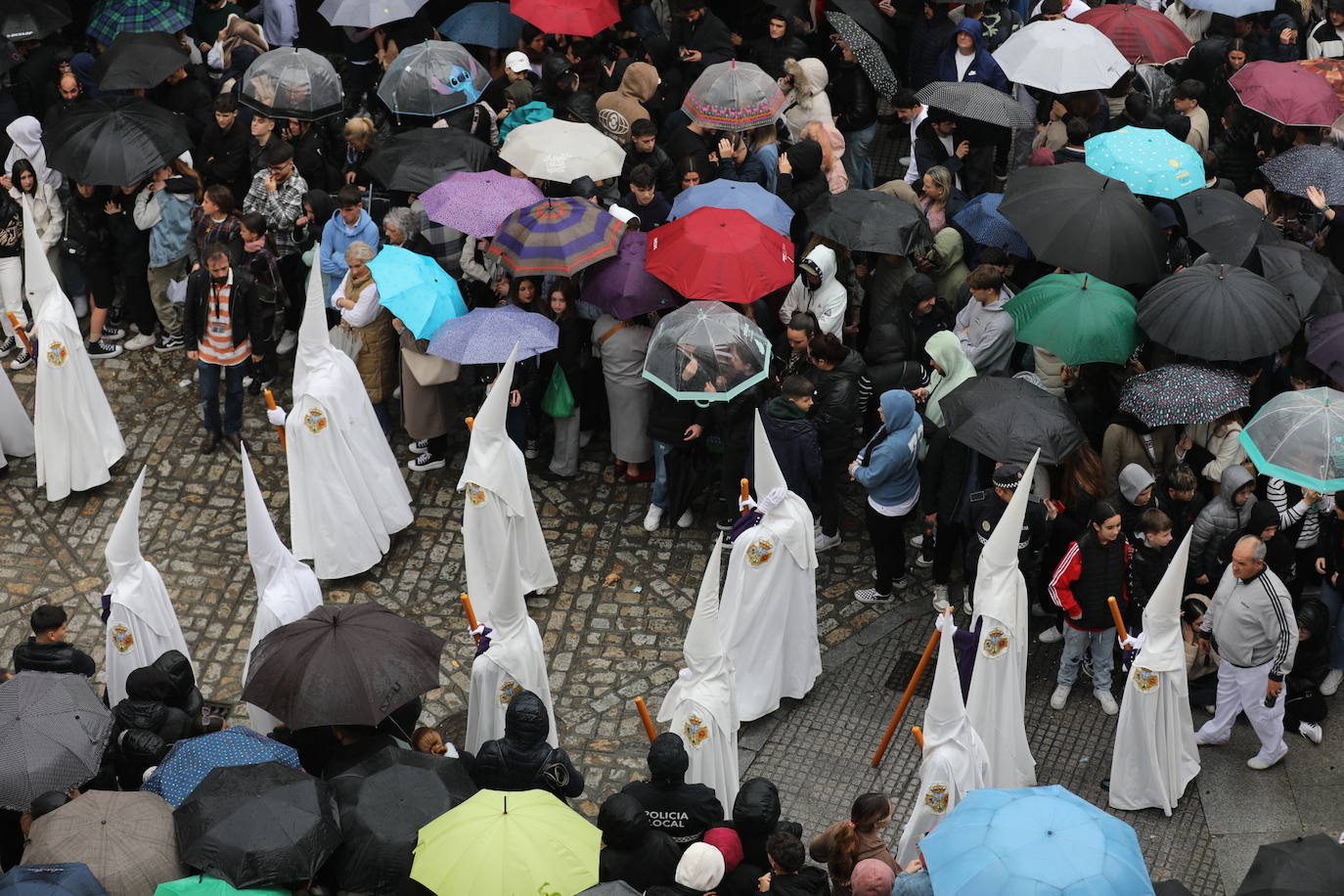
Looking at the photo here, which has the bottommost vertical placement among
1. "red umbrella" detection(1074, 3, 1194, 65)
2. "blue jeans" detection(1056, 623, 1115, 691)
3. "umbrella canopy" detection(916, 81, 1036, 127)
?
"blue jeans" detection(1056, 623, 1115, 691)

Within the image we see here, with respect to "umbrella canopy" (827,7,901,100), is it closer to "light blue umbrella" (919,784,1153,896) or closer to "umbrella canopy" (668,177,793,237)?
"umbrella canopy" (668,177,793,237)

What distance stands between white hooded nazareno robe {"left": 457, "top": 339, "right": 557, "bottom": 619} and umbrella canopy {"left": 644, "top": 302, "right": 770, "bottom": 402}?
1007mm

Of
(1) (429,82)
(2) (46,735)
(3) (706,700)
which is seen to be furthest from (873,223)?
(2) (46,735)

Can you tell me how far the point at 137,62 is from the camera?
47.9 ft

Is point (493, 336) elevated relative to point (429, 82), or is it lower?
lower

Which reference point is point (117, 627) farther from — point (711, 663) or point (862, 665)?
point (862, 665)

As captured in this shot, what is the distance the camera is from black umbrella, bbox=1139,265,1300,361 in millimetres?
10945

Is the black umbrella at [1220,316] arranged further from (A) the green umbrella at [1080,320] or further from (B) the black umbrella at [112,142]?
(B) the black umbrella at [112,142]

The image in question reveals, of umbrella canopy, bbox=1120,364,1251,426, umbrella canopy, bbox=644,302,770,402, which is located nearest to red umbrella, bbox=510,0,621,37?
umbrella canopy, bbox=644,302,770,402

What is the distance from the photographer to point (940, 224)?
1304 cm

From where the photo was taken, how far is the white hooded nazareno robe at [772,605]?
34.5 feet

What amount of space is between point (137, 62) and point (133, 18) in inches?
37.1

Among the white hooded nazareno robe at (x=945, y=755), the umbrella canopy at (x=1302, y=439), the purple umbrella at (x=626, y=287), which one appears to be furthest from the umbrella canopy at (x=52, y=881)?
the umbrella canopy at (x=1302, y=439)

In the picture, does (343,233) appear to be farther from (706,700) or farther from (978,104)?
(706,700)
